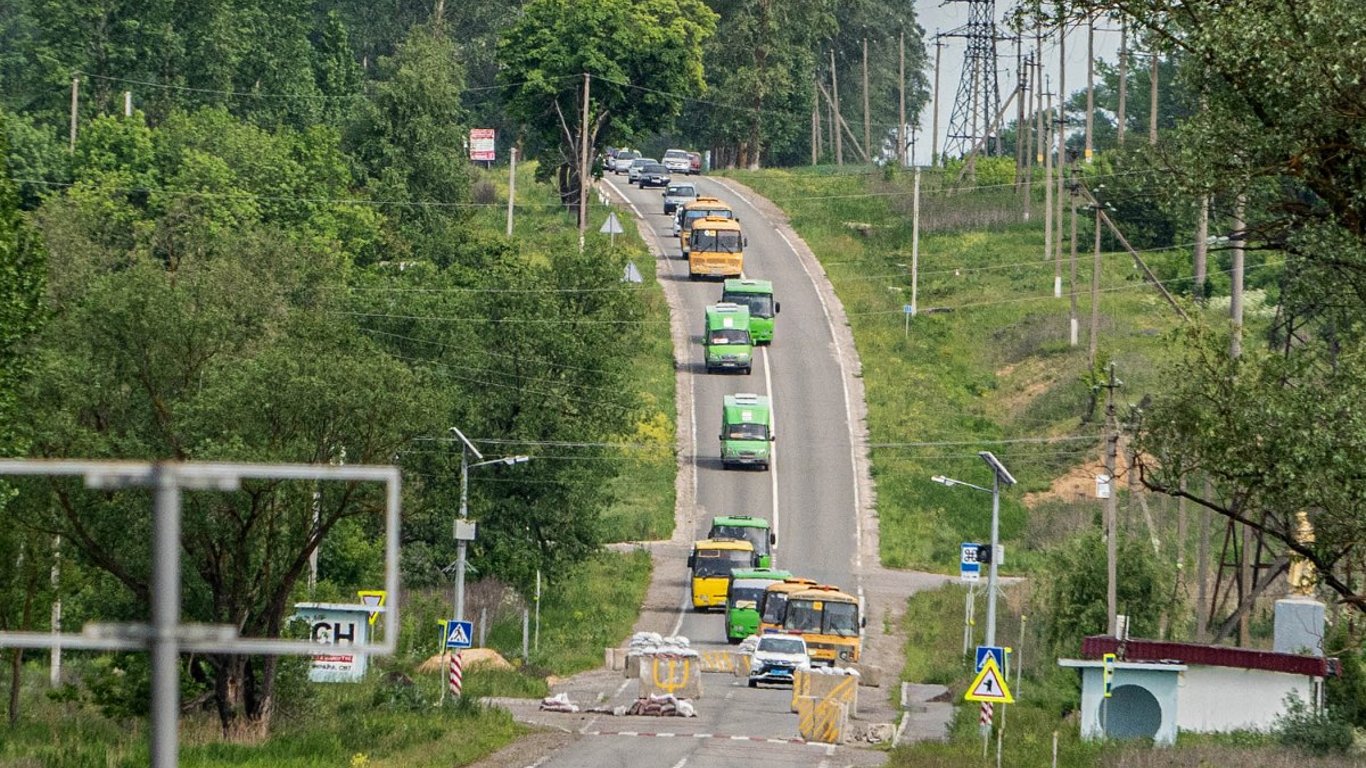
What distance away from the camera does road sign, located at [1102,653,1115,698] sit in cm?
3631

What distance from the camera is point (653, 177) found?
416 feet

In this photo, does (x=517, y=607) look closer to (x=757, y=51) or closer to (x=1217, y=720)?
(x=1217, y=720)

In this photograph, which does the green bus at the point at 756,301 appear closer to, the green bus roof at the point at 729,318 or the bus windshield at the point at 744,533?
the green bus roof at the point at 729,318

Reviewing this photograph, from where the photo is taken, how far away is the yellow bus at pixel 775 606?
52188 mm

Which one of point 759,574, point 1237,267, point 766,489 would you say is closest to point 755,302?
point 766,489

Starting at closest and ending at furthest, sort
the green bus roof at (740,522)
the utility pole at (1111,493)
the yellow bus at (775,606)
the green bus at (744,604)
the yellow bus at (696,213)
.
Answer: the utility pole at (1111,493)
the yellow bus at (775,606)
the green bus at (744,604)
the green bus roof at (740,522)
the yellow bus at (696,213)

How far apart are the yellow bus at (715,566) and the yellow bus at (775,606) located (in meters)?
8.06

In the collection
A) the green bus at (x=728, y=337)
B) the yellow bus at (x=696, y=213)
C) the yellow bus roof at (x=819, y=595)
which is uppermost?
the yellow bus at (x=696, y=213)

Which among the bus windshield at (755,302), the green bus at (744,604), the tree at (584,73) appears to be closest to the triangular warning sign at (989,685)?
the green bus at (744,604)

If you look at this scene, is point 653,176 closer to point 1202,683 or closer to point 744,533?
point 744,533

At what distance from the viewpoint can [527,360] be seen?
6175cm

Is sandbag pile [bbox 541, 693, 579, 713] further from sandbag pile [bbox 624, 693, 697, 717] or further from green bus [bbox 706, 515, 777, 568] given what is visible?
green bus [bbox 706, 515, 777, 568]

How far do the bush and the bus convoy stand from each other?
1635 centimetres

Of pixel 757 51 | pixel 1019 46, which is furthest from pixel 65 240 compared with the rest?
pixel 757 51
